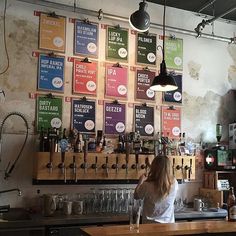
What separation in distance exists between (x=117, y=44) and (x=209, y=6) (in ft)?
5.34

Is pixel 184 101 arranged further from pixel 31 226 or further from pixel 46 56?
pixel 31 226

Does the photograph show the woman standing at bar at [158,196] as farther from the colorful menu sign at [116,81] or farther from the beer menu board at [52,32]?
the beer menu board at [52,32]

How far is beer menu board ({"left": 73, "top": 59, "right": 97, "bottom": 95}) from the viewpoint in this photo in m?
4.50

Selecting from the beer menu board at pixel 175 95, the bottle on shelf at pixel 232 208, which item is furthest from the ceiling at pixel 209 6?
the bottle on shelf at pixel 232 208

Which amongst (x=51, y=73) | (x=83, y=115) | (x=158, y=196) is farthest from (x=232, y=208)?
(x=51, y=73)

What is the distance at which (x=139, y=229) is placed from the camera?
8.36 feet

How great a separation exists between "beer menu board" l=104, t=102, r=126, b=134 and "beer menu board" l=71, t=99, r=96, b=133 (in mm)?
182

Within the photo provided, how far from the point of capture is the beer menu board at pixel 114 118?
15.1 ft

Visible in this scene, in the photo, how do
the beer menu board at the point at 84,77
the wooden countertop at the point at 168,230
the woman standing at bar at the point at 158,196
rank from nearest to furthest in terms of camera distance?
the wooden countertop at the point at 168,230
the woman standing at bar at the point at 158,196
the beer menu board at the point at 84,77

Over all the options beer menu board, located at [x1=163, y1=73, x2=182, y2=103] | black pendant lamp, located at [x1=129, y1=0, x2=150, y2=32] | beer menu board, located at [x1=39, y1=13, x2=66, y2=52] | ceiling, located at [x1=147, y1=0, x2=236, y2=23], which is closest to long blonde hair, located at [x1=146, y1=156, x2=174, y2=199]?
black pendant lamp, located at [x1=129, y1=0, x2=150, y2=32]

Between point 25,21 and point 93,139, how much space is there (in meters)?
1.69

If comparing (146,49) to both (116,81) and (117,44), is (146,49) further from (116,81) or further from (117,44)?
(116,81)

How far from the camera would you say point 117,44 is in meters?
4.76

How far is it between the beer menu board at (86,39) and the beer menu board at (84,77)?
15 centimetres
